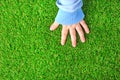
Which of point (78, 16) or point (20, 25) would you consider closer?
point (78, 16)

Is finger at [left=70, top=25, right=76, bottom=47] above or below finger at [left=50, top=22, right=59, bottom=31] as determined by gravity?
below

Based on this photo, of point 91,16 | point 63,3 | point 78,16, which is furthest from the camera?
point 91,16

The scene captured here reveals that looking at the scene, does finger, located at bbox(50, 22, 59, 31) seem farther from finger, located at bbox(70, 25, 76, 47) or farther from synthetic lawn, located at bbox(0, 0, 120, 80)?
finger, located at bbox(70, 25, 76, 47)

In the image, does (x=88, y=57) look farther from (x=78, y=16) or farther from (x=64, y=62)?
(x=78, y=16)

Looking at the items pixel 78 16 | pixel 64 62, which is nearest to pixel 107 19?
pixel 78 16

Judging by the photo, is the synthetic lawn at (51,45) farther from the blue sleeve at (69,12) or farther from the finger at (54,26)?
the blue sleeve at (69,12)

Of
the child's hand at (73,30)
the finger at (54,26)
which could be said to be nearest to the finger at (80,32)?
the child's hand at (73,30)

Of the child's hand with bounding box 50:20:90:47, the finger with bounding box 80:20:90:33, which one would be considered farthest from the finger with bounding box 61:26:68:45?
the finger with bounding box 80:20:90:33
